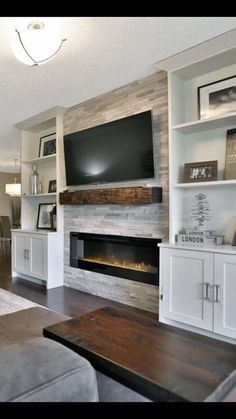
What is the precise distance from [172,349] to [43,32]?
208 centimetres

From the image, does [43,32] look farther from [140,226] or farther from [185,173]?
[140,226]

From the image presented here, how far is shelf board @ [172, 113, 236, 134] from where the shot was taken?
240cm

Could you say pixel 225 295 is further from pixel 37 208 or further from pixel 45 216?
pixel 37 208

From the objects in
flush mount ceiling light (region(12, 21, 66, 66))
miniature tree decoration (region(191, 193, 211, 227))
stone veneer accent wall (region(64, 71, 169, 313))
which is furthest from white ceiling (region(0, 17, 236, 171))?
miniature tree decoration (region(191, 193, 211, 227))

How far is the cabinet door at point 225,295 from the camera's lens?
218 cm

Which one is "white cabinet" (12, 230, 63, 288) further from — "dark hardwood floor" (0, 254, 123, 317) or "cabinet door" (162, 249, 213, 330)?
"cabinet door" (162, 249, 213, 330)

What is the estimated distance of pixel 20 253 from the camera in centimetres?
455

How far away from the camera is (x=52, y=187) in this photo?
452 cm

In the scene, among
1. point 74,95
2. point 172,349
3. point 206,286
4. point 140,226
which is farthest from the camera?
point 74,95

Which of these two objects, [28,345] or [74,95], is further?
[74,95]

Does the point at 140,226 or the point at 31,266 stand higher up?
the point at 140,226

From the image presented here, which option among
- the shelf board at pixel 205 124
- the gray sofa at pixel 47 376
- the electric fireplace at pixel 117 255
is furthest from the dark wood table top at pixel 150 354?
the shelf board at pixel 205 124

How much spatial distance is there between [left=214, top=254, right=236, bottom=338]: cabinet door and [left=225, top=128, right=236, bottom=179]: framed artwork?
2.28 feet
